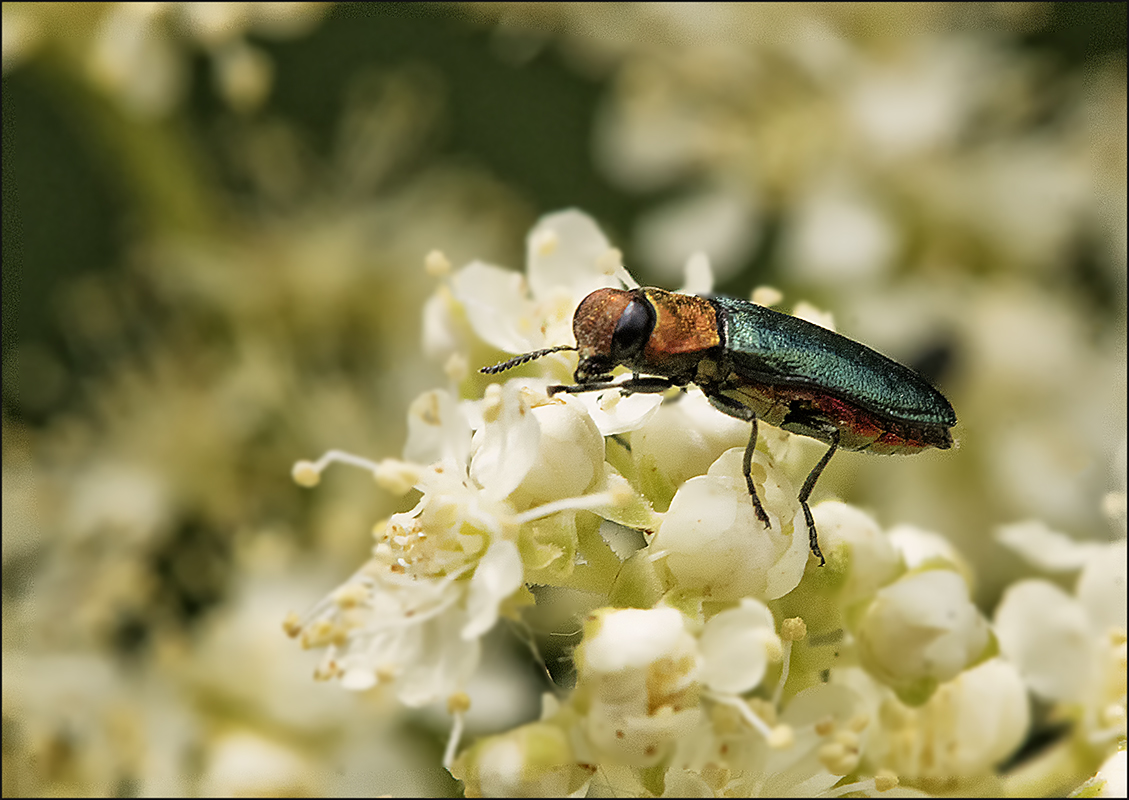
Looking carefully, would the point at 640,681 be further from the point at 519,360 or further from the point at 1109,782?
the point at 1109,782

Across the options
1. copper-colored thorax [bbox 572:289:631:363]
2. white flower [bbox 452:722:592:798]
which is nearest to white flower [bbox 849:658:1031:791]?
white flower [bbox 452:722:592:798]

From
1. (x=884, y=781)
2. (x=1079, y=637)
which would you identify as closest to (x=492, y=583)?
(x=884, y=781)

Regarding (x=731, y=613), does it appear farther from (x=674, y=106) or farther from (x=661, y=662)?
(x=674, y=106)

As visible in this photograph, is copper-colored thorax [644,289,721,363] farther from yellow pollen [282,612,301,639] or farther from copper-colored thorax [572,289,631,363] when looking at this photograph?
yellow pollen [282,612,301,639]

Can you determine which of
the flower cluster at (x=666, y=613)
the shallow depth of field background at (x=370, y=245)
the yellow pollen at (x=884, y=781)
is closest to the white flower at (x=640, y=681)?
the flower cluster at (x=666, y=613)

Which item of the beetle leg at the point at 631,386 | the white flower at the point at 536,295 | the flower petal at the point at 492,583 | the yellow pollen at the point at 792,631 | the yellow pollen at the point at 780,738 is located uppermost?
the white flower at the point at 536,295

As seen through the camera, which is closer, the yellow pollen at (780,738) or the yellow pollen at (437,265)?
the yellow pollen at (780,738)

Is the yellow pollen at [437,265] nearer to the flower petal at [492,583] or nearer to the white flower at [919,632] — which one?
the flower petal at [492,583]

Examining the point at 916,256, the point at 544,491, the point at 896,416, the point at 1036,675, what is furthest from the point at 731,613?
the point at 916,256
